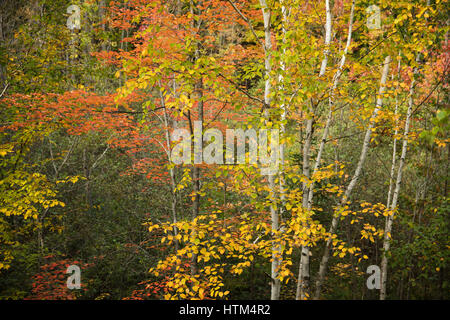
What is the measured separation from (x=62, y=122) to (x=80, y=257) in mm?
4407

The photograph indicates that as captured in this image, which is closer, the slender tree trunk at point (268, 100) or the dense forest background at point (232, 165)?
the slender tree trunk at point (268, 100)

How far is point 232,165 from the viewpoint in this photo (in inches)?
184

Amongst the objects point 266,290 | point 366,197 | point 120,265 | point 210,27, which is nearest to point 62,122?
point 210,27

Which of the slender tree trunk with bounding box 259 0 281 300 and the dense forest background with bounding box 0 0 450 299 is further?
the dense forest background with bounding box 0 0 450 299

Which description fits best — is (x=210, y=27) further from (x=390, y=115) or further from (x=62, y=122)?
(x=390, y=115)

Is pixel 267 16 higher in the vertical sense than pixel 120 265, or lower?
higher

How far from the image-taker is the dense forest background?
439cm

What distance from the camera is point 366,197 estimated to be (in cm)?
1039

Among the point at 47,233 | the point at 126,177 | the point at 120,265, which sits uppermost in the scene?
the point at 126,177

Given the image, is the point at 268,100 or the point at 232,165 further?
the point at 232,165

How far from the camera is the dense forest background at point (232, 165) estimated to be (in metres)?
4.39

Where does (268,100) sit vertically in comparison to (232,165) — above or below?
above
